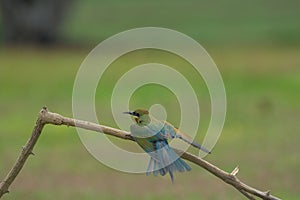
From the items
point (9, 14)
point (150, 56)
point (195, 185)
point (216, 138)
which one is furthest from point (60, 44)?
point (195, 185)

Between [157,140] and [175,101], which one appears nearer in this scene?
[157,140]

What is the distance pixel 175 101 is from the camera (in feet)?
45.1

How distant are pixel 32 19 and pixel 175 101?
29.1 feet

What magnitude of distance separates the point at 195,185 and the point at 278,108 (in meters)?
4.60

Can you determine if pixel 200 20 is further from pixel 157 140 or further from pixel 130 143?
pixel 157 140

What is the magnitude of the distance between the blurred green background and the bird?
3.01 meters

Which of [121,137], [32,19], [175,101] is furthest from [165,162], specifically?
[32,19]

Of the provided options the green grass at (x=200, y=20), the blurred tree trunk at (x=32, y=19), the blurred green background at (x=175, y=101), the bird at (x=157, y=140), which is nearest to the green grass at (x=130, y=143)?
the blurred green background at (x=175, y=101)

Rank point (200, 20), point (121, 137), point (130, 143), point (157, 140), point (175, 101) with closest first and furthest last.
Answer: point (121, 137) < point (157, 140) < point (130, 143) < point (175, 101) < point (200, 20)

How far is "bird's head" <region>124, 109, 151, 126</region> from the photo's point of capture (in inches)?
187

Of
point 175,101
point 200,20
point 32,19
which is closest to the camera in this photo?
point 175,101

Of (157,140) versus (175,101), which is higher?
(175,101)

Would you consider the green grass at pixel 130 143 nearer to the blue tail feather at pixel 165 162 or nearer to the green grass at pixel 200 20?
the blue tail feather at pixel 165 162

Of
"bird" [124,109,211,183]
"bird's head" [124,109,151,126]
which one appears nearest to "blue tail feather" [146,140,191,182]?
"bird" [124,109,211,183]
